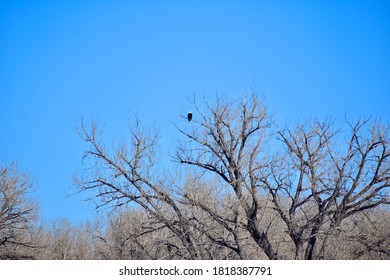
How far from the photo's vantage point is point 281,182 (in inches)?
591

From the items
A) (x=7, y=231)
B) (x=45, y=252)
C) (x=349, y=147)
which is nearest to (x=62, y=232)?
(x=45, y=252)

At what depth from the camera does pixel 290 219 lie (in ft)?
49.7

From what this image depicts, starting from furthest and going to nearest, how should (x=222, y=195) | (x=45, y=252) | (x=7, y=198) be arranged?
(x=45, y=252) → (x=7, y=198) → (x=222, y=195)
